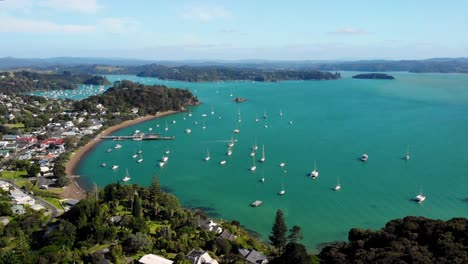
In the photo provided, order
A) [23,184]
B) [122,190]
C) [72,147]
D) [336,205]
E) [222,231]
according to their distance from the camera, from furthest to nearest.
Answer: [72,147] → [23,184] → [336,205] → [122,190] → [222,231]

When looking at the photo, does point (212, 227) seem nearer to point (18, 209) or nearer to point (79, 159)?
point (18, 209)

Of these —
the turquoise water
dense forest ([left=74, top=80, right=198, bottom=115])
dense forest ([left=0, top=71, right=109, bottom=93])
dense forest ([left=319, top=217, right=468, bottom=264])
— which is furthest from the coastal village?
dense forest ([left=0, top=71, right=109, bottom=93])

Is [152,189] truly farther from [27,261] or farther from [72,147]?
[72,147]

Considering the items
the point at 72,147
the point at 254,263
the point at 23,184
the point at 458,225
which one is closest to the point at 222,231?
the point at 254,263

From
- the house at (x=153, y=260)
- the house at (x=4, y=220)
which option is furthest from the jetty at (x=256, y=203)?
the house at (x=4, y=220)

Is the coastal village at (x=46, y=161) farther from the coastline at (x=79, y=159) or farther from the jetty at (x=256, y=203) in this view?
the jetty at (x=256, y=203)

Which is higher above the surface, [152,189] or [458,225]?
[458,225]

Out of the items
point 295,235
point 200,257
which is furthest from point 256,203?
point 200,257

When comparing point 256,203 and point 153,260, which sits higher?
point 153,260
